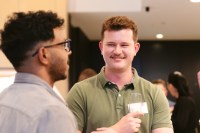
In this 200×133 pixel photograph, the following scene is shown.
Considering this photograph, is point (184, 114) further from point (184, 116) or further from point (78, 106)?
point (78, 106)

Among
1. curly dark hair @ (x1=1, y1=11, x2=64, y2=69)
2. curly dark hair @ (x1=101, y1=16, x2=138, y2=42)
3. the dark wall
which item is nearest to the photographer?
curly dark hair @ (x1=1, y1=11, x2=64, y2=69)

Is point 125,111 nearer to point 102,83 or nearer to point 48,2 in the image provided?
point 102,83

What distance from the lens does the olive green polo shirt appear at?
4.95ft

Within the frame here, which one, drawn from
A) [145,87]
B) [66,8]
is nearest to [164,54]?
[66,8]

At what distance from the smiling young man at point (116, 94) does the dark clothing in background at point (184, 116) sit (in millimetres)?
1758

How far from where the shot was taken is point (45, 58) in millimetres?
1113

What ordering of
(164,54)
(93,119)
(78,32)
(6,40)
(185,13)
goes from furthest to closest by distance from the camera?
(164,54), (78,32), (185,13), (93,119), (6,40)

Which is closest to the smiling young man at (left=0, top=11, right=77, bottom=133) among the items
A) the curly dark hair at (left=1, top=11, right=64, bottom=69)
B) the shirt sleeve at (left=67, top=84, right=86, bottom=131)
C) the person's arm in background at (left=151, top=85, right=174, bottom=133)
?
the curly dark hair at (left=1, top=11, right=64, bottom=69)

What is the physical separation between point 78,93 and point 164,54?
746cm

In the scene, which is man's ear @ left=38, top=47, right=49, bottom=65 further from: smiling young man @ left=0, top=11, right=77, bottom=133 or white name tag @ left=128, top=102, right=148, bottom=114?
white name tag @ left=128, top=102, right=148, bottom=114

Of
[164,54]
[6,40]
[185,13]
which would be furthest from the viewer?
[164,54]

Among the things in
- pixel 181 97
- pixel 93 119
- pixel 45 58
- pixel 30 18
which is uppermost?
pixel 30 18

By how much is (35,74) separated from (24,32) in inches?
5.1

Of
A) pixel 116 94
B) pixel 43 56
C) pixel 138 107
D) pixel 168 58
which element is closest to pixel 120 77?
pixel 116 94
